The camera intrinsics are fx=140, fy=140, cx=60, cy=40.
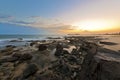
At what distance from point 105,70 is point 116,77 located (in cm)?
35

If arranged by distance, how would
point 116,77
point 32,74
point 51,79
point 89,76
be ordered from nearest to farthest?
point 116,77, point 89,76, point 51,79, point 32,74

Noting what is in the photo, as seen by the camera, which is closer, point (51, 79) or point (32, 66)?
point (51, 79)

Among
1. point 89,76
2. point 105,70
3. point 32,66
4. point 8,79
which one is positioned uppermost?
point 105,70

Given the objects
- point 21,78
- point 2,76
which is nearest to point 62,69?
point 21,78

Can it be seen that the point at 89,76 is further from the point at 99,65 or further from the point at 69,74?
the point at 69,74

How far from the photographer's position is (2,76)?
28.3ft

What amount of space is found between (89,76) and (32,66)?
4986 mm

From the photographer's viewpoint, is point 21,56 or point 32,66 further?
point 21,56

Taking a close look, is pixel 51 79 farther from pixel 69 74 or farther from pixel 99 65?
pixel 99 65

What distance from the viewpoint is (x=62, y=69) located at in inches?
335

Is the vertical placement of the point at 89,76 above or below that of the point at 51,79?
above

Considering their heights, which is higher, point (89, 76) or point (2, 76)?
point (89, 76)

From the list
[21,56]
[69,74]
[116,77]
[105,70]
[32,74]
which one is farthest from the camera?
[21,56]

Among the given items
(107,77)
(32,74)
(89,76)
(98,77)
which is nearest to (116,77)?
(107,77)
